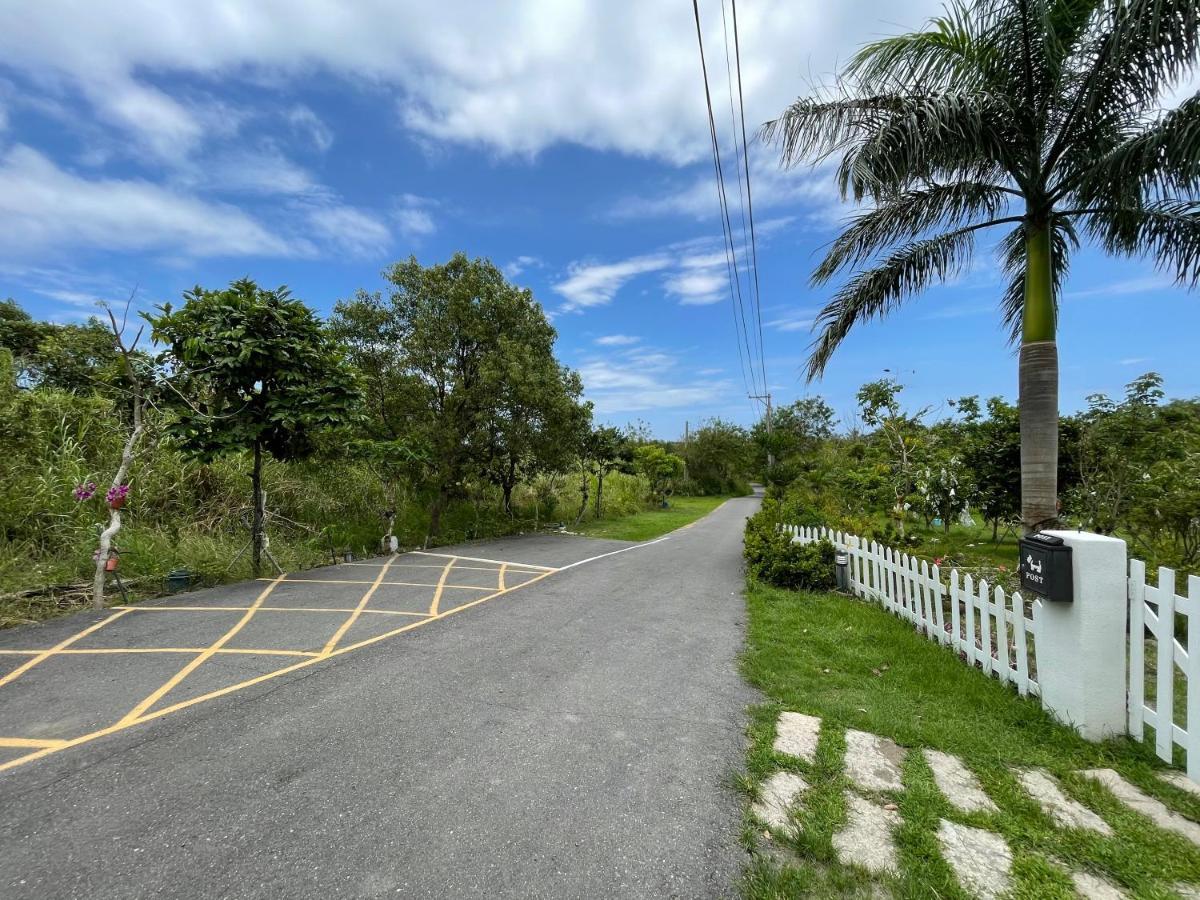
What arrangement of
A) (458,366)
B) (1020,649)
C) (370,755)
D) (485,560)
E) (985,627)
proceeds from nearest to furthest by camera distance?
(370,755), (1020,649), (985,627), (485,560), (458,366)

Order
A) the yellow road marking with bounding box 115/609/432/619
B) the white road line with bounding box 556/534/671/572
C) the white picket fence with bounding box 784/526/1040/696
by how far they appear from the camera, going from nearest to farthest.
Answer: the white picket fence with bounding box 784/526/1040/696 < the yellow road marking with bounding box 115/609/432/619 < the white road line with bounding box 556/534/671/572

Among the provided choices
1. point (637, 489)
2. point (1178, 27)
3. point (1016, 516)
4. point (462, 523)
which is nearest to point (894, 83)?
point (1178, 27)

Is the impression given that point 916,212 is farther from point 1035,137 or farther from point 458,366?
point 458,366

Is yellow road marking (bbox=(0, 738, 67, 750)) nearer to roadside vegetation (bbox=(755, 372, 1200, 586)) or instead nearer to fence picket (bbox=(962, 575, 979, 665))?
fence picket (bbox=(962, 575, 979, 665))

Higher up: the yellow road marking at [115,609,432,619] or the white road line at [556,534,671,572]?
the yellow road marking at [115,609,432,619]

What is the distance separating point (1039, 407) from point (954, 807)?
14.2 ft

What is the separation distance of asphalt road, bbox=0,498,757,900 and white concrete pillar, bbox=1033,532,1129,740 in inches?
79.7

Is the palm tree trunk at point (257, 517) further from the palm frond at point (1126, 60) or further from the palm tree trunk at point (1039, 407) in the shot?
the palm frond at point (1126, 60)

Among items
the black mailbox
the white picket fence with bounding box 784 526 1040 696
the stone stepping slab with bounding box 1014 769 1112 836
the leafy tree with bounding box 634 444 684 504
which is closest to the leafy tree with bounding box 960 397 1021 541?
the white picket fence with bounding box 784 526 1040 696

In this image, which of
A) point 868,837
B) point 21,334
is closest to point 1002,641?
point 868,837

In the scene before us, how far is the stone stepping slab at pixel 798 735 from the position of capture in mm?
2869

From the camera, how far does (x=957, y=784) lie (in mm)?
2549

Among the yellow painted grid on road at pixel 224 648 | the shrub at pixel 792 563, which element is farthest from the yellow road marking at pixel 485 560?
the shrub at pixel 792 563

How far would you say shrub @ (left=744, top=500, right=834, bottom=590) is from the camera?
676 cm
